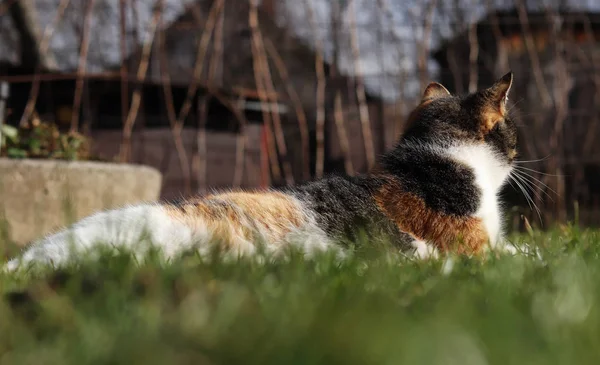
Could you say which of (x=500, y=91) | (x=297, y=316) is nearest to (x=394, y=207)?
(x=500, y=91)

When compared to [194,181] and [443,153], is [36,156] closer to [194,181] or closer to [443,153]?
[194,181]

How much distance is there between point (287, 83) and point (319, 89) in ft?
0.99

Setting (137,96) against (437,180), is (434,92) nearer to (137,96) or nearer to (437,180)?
(437,180)

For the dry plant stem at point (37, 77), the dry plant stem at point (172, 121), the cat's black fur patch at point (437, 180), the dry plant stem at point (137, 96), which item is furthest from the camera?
the dry plant stem at point (172, 121)

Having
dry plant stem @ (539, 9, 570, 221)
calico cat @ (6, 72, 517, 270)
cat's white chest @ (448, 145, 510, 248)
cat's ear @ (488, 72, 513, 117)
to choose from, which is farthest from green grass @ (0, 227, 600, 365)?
dry plant stem @ (539, 9, 570, 221)

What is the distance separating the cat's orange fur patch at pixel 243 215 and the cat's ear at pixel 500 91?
41.7 inches

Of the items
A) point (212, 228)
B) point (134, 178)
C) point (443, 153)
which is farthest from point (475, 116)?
point (134, 178)

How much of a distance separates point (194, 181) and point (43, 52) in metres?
1.90

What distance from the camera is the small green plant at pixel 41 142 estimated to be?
464 cm

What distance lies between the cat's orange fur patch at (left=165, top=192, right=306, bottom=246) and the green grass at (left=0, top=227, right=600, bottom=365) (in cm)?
69

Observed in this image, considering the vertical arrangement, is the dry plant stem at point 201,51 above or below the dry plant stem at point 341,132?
above

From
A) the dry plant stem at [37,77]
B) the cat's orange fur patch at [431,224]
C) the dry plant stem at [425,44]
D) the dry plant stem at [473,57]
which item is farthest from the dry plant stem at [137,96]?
the cat's orange fur patch at [431,224]

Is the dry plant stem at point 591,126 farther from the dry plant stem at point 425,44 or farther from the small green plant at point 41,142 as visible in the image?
the small green plant at point 41,142

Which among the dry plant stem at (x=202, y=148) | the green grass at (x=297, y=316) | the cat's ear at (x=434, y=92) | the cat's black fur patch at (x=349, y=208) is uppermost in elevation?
the cat's ear at (x=434, y=92)
